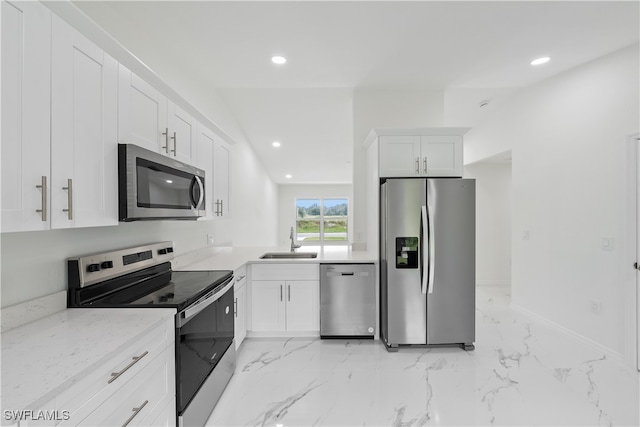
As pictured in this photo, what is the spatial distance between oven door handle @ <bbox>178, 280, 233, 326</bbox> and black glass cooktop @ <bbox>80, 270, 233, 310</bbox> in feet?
0.11

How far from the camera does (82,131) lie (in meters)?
1.24

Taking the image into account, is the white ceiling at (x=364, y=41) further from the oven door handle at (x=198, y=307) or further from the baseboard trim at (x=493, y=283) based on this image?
the baseboard trim at (x=493, y=283)

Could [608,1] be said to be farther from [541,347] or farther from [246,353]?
[246,353]

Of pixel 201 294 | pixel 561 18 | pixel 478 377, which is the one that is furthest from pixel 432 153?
pixel 201 294

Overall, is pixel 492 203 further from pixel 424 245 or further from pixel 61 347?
pixel 61 347

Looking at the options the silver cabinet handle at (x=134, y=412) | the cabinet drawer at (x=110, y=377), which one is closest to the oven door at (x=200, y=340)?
the cabinet drawer at (x=110, y=377)

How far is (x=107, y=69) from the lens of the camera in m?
1.39

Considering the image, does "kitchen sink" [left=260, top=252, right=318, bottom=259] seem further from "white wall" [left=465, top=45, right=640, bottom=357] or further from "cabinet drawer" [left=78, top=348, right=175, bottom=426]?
"white wall" [left=465, top=45, right=640, bottom=357]

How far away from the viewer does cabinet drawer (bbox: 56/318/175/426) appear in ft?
2.89

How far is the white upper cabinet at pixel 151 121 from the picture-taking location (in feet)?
4.98

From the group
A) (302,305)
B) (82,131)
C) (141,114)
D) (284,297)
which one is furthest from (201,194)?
(302,305)

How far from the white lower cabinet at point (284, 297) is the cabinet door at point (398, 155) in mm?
1245

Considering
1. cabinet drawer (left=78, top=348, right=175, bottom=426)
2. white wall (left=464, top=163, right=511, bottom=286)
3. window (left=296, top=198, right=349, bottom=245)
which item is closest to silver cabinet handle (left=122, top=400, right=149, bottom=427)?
cabinet drawer (left=78, top=348, right=175, bottom=426)

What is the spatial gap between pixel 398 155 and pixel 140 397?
8.90ft
